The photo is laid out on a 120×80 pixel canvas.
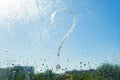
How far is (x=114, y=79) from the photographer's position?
86000 millimetres

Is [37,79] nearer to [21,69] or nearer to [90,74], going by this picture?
[90,74]

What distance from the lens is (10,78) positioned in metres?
60.9

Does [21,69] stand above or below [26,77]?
above

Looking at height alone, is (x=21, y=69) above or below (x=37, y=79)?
above

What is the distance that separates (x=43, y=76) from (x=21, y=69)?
1459 cm

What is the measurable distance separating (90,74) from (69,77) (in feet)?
17.2

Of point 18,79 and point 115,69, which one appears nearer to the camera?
point 18,79

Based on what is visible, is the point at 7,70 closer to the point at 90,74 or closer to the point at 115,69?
the point at 90,74

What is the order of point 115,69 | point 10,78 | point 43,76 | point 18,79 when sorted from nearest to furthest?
point 10,78, point 18,79, point 43,76, point 115,69

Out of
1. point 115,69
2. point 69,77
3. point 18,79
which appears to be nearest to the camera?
point 18,79

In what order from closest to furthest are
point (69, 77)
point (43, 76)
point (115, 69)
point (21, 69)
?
point (43, 76), point (69, 77), point (21, 69), point (115, 69)

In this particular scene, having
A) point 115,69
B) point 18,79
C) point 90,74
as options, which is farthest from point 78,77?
point 115,69

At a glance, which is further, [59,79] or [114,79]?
[114,79]

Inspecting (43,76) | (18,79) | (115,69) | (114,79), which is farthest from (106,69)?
(18,79)
